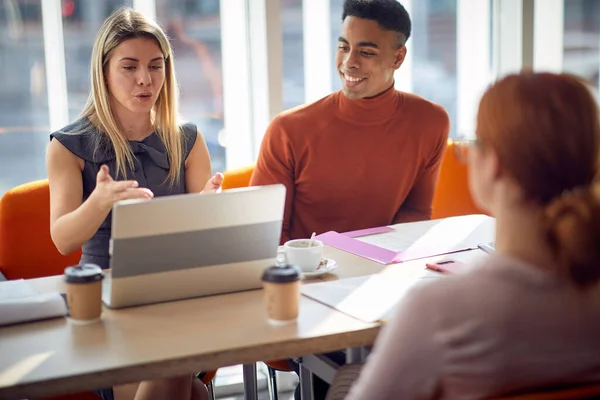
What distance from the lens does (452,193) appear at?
117 inches

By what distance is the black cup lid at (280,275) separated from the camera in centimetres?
148

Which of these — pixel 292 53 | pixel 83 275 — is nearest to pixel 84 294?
pixel 83 275

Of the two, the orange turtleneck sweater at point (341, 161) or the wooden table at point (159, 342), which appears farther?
the orange turtleneck sweater at point (341, 161)

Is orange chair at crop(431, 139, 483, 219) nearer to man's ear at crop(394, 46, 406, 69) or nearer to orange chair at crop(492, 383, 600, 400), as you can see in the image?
man's ear at crop(394, 46, 406, 69)

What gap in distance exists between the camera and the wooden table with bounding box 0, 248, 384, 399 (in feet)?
4.20

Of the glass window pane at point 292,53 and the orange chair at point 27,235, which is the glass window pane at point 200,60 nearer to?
the glass window pane at point 292,53

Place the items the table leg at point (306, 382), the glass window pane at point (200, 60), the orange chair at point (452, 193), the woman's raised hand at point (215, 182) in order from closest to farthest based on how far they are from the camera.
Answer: the table leg at point (306, 382) → the woman's raised hand at point (215, 182) → the orange chair at point (452, 193) → the glass window pane at point (200, 60)

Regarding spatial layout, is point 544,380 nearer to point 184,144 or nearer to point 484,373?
point 484,373

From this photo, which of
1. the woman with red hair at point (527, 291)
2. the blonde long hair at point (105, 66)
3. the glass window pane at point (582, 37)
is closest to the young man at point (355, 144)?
the blonde long hair at point (105, 66)

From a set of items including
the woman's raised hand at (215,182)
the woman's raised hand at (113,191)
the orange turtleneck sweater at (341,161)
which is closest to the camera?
the woman's raised hand at (113,191)

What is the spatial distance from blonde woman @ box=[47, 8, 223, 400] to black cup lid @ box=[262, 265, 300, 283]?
592 millimetres

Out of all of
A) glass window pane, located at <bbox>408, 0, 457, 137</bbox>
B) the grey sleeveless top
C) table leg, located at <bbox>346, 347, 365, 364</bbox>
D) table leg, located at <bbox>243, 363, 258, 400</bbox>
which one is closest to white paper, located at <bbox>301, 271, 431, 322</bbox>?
table leg, located at <bbox>346, 347, 365, 364</bbox>

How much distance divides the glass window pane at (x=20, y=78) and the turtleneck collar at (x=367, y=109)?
3.79 ft

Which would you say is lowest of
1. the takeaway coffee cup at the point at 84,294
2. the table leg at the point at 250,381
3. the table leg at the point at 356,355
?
the table leg at the point at 250,381
